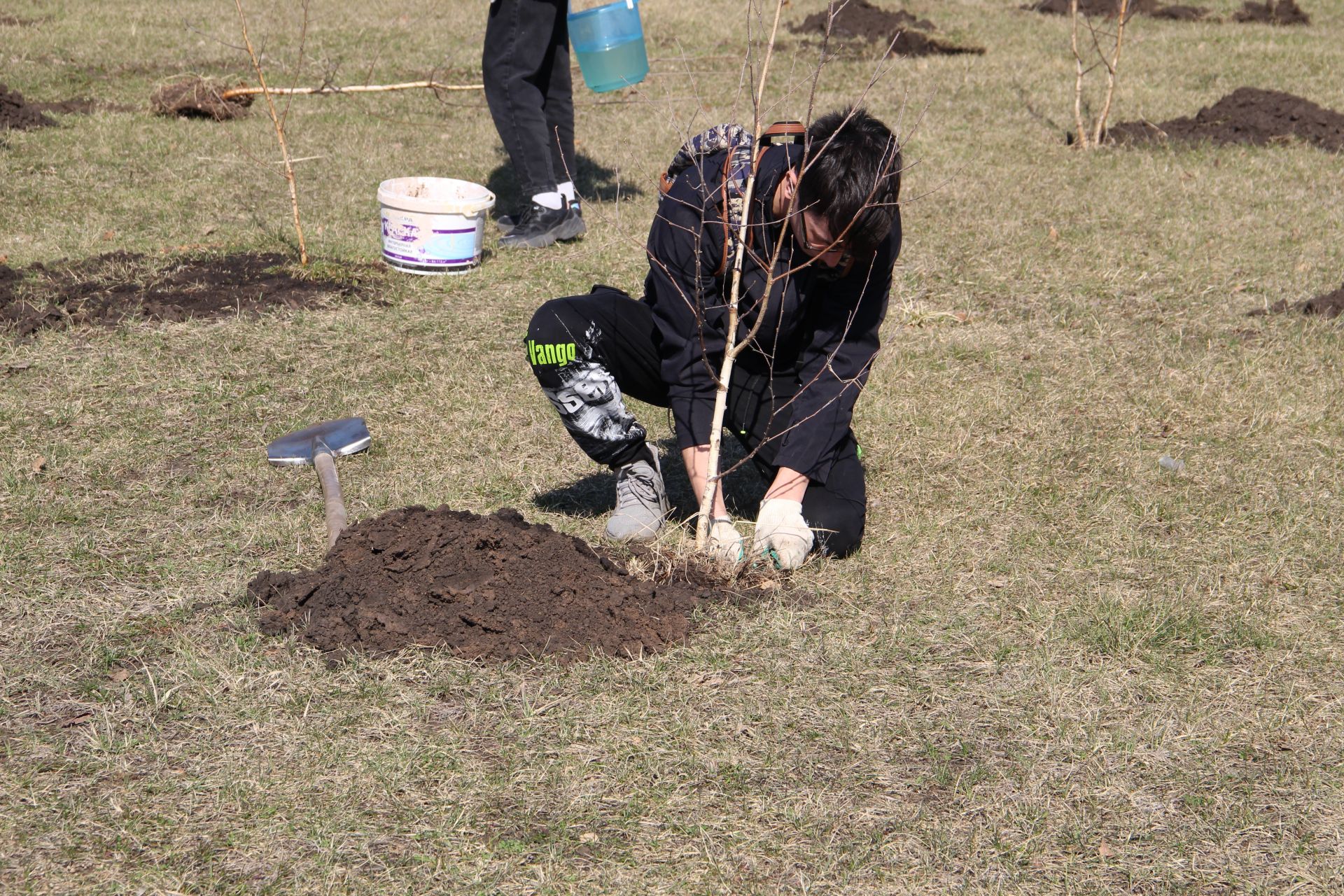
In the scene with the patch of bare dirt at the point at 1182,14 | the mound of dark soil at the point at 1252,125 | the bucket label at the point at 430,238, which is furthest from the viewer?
the patch of bare dirt at the point at 1182,14

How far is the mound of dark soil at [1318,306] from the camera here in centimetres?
604

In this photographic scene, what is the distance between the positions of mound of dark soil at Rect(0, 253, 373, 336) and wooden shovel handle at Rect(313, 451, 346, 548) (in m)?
1.81

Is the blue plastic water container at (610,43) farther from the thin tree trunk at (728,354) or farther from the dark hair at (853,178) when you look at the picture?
the dark hair at (853,178)

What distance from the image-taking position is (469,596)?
3291 millimetres

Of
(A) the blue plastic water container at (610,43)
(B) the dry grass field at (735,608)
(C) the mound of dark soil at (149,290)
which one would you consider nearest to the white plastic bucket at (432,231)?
(B) the dry grass field at (735,608)

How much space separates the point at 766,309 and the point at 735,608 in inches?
33.6

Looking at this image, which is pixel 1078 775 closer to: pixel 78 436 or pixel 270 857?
pixel 270 857

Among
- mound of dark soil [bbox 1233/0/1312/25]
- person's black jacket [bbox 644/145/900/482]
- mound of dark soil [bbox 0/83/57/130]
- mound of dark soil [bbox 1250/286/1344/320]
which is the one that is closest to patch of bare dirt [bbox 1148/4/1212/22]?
mound of dark soil [bbox 1233/0/1312/25]

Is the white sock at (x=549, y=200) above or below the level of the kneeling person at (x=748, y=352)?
below

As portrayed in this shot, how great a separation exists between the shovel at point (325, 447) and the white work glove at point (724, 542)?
118cm

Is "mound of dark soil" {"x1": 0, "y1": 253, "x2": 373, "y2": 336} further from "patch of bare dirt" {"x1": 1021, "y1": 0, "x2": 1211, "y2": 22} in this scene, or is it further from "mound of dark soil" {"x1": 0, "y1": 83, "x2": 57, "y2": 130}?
"patch of bare dirt" {"x1": 1021, "y1": 0, "x2": 1211, "y2": 22}

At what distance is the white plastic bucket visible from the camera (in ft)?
20.1

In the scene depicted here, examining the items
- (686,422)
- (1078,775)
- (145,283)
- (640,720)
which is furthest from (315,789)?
(145,283)

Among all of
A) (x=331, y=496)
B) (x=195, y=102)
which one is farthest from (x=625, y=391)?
(x=195, y=102)
